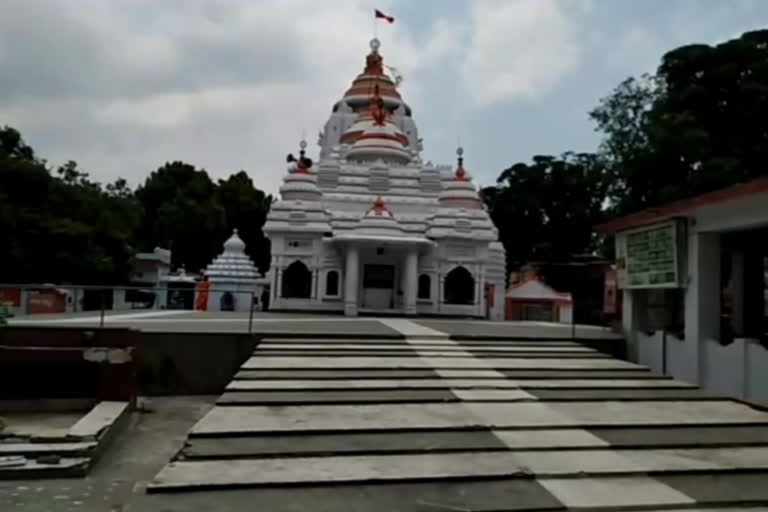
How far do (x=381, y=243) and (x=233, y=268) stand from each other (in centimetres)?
712

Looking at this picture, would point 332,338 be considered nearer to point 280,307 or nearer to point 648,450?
point 648,450

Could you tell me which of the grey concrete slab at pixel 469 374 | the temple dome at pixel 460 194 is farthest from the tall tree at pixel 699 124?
the grey concrete slab at pixel 469 374

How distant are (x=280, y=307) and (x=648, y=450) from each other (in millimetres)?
16973

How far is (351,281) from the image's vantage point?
21.0 metres

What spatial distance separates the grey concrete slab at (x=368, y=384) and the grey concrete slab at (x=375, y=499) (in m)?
2.89

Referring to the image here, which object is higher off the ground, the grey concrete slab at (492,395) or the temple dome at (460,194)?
the temple dome at (460,194)

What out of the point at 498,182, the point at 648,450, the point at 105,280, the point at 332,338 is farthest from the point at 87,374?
the point at 498,182

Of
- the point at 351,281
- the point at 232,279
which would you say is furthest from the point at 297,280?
the point at 232,279

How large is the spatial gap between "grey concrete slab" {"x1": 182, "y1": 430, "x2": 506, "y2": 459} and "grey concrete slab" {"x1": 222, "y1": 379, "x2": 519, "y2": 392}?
170cm

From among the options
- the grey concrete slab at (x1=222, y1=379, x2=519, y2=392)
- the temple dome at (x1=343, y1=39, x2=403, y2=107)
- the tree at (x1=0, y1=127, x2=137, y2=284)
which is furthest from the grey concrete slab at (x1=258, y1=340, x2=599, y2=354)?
the temple dome at (x1=343, y1=39, x2=403, y2=107)

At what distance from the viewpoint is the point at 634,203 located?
83.0ft

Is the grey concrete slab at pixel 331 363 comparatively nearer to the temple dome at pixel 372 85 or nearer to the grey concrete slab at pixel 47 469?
the grey concrete slab at pixel 47 469

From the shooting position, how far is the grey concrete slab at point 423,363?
28.7 ft

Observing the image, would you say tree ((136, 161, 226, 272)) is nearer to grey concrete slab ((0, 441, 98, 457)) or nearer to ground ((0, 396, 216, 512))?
ground ((0, 396, 216, 512))
